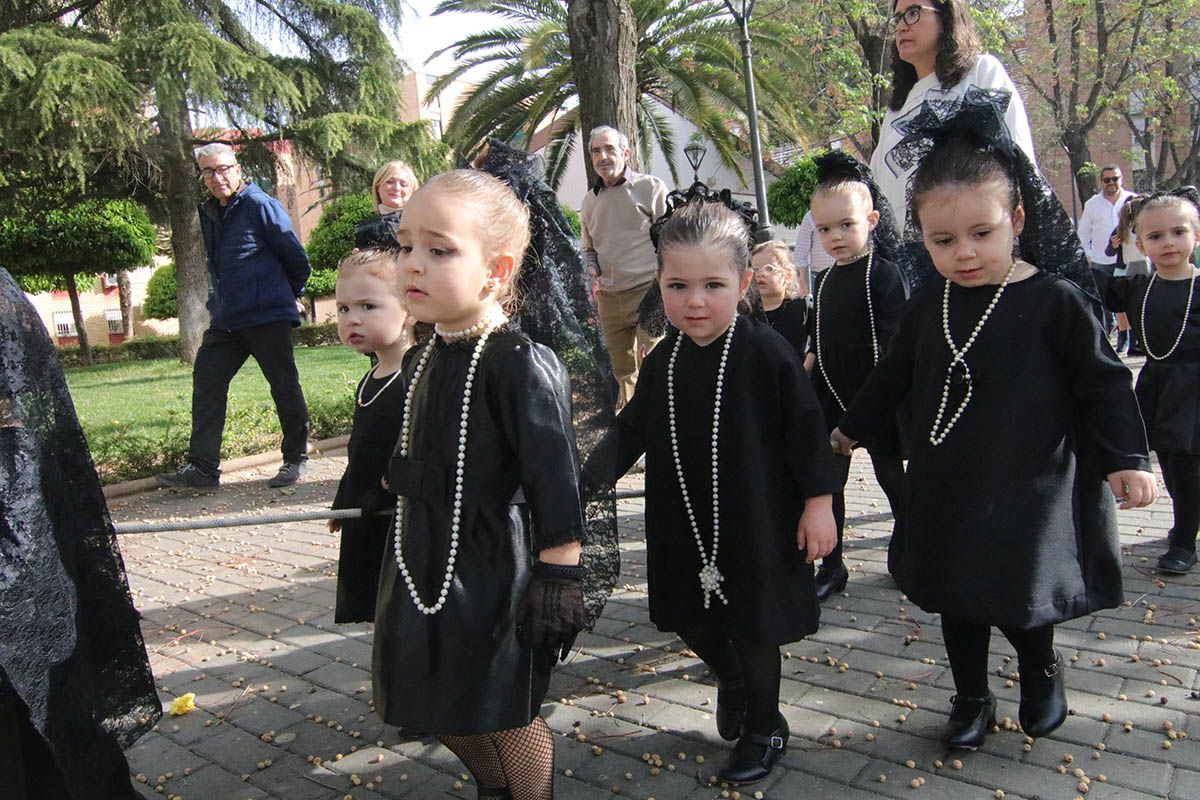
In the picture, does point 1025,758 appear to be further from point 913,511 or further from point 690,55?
point 690,55

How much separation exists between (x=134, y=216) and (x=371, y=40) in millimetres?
7731

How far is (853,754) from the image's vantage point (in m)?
2.60

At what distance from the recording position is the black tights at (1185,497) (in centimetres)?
402

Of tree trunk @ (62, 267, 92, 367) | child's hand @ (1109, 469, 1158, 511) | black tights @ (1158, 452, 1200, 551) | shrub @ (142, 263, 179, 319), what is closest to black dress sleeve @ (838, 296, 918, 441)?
child's hand @ (1109, 469, 1158, 511)

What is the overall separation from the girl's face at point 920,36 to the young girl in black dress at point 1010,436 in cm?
115

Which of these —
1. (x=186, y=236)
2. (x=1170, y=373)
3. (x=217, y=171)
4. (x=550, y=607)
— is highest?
(x=186, y=236)

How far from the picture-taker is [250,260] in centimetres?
637

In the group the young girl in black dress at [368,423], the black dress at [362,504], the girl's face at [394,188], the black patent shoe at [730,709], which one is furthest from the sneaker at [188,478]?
the black patent shoe at [730,709]

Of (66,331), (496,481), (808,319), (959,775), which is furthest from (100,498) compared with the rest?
(66,331)

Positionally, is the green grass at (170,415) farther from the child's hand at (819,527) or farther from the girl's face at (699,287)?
the child's hand at (819,527)

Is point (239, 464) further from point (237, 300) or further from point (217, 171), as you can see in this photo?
point (217, 171)

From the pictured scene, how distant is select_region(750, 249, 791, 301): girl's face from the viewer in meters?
4.45

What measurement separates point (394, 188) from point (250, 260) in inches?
68.5

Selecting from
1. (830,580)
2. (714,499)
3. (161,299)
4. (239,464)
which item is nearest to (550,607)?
(714,499)
